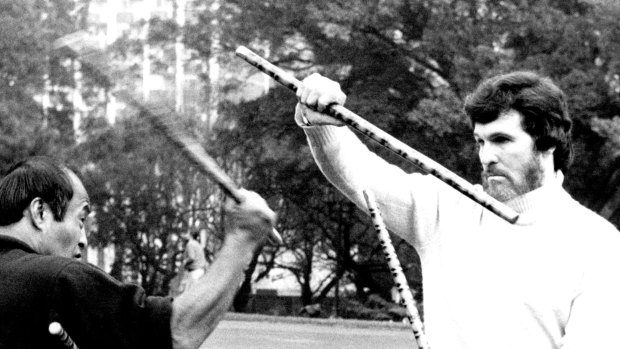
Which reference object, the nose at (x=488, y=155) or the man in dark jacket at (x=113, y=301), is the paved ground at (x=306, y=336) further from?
the man in dark jacket at (x=113, y=301)

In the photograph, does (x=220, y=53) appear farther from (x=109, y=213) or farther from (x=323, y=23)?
(x=109, y=213)

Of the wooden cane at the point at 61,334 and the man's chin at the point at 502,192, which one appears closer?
the wooden cane at the point at 61,334

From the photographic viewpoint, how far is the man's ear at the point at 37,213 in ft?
12.0

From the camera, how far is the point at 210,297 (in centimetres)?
337

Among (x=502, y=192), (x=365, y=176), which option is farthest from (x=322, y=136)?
(x=502, y=192)

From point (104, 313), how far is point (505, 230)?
1.30m

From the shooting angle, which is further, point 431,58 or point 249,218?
point 431,58

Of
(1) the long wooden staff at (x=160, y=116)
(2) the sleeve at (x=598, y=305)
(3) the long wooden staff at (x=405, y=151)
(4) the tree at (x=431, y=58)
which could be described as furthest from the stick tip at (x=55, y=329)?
(4) the tree at (x=431, y=58)

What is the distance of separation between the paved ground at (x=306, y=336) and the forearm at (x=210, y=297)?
1512 centimetres

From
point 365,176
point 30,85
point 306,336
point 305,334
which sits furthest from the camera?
point 30,85

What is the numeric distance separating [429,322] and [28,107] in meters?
26.6

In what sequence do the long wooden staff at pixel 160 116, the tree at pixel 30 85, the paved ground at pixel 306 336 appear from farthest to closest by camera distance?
the tree at pixel 30 85, the paved ground at pixel 306 336, the long wooden staff at pixel 160 116

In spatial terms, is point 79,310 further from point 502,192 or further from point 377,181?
point 502,192

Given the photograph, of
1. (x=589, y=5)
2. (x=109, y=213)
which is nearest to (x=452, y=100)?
(x=589, y=5)
